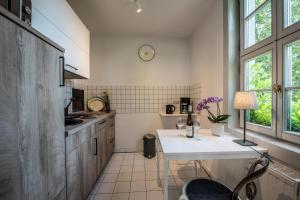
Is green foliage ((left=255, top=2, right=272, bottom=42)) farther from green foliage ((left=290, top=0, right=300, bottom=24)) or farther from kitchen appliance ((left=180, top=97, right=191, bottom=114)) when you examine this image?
kitchen appliance ((left=180, top=97, right=191, bottom=114))

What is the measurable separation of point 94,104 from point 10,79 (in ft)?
8.38

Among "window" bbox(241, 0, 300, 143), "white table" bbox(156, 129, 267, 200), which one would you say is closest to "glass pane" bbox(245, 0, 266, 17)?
"window" bbox(241, 0, 300, 143)

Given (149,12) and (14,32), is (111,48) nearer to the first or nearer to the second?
(149,12)

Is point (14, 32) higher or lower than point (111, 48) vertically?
lower

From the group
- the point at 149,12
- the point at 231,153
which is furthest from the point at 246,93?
the point at 149,12

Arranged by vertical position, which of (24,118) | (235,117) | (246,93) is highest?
(246,93)

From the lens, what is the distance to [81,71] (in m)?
2.19

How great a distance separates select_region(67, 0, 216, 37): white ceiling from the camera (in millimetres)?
2246

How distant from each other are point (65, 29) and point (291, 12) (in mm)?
2066

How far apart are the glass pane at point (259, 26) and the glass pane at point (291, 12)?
0.16 m

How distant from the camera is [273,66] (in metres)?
1.37

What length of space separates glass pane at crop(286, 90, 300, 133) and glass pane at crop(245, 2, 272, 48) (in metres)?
0.58

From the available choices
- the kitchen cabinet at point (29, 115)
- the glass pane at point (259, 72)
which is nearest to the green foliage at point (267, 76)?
the glass pane at point (259, 72)

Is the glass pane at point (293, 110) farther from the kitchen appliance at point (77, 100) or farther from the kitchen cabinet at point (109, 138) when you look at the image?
the kitchen appliance at point (77, 100)
